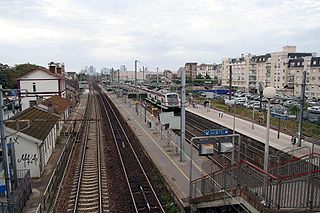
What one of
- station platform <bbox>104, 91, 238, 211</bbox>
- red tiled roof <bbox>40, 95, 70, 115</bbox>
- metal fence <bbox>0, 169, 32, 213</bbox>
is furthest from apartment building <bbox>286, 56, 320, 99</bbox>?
metal fence <bbox>0, 169, 32, 213</bbox>

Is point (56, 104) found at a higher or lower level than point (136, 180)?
higher

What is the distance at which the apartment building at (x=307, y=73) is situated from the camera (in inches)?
2431

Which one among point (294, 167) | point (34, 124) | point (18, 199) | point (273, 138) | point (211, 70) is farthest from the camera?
point (211, 70)

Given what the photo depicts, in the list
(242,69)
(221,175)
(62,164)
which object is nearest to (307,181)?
(221,175)

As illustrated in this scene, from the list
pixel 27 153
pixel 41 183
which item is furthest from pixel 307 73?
pixel 41 183

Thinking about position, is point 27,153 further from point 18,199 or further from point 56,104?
point 56,104

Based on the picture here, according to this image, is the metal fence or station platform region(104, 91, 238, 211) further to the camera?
station platform region(104, 91, 238, 211)

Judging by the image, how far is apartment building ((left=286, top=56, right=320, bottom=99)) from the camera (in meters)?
61.8

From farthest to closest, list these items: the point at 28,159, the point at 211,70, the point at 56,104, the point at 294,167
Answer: the point at 211,70, the point at 56,104, the point at 28,159, the point at 294,167

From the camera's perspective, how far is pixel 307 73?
211 ft

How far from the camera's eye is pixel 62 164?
17.5 metres

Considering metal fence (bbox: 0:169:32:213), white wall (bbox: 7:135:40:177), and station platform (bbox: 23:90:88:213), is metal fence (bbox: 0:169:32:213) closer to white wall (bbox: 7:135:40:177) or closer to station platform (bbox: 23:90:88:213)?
station platform (bbox: 23:90:88:213)

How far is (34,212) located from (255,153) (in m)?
13.5

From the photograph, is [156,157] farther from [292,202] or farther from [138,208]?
[292,202]
